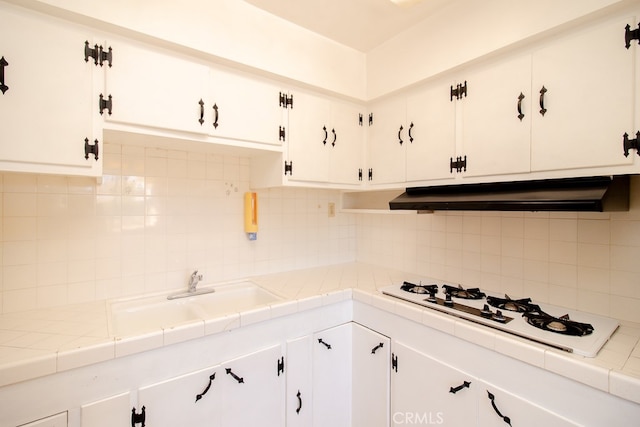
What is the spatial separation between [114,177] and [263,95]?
935mm

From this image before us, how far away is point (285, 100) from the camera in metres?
1.74

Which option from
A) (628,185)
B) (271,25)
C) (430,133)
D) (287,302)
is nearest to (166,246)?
(287,302)

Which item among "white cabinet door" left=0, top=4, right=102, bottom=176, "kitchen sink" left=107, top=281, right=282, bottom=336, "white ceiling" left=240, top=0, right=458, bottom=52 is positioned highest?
"white ceiling" left=240, top=0, right=458, bottom=52

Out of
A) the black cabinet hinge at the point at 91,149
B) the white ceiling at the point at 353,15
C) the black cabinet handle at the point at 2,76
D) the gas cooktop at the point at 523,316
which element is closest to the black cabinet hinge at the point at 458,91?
the white ceiling at the point at 353,15

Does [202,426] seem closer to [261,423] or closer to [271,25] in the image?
[261,423]

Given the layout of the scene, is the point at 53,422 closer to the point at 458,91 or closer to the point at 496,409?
the point at 496,409

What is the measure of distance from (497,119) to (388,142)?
0.69 metres

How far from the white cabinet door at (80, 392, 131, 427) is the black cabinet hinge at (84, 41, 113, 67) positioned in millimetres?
1346

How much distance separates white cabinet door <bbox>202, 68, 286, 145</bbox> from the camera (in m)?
1.50

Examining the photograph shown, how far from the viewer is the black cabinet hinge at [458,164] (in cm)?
154

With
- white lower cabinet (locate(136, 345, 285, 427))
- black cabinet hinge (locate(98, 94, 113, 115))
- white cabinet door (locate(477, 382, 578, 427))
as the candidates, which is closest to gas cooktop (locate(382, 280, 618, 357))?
white cabinet door (locate(477, 382, 578, 427))

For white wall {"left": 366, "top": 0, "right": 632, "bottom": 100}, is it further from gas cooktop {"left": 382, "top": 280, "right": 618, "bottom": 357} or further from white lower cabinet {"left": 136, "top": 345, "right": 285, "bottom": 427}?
white lower cabinet {"left": 136, "top": 345, "right": 285, "bottom": 427}

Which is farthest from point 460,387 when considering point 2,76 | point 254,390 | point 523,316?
point 2,76

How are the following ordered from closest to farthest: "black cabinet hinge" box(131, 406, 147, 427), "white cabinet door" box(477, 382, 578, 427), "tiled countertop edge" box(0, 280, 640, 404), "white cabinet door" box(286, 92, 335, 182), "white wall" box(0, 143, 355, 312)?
1. "tiled countertop edge" box(0, 280, 640, 404)
2. "white cabinet door" box(477, 382, 578, 427)
3. "black cabinet hinge" box(131, 406, 147, 427)
4. "white wall" box(0, 143, 355, 312)
5. "white cabinet door" box(286, 92, 335, 182)
